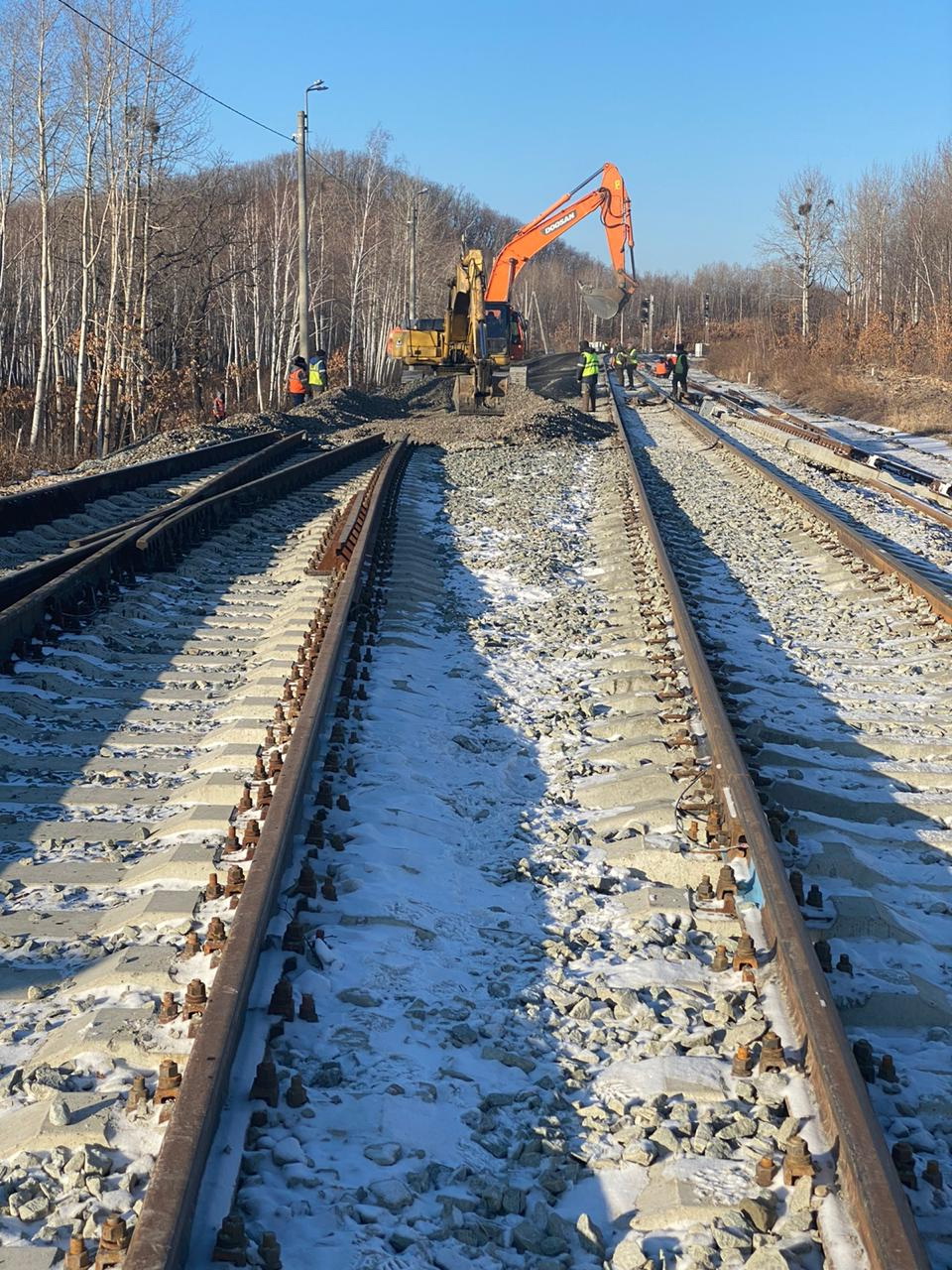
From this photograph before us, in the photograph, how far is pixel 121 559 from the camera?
966 centimetres

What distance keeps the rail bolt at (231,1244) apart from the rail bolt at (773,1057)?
1.44m

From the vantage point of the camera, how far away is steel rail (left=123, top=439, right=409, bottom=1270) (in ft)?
7.90

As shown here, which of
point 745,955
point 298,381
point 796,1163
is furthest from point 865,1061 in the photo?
point 298,381

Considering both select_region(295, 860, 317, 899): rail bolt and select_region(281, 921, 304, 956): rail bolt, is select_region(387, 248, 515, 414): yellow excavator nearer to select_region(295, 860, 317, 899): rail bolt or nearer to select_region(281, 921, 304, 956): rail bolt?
select_region(295, 860, 317, 899): rail bolt

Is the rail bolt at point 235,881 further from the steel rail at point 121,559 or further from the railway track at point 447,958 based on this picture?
the steel rail at point 121,559

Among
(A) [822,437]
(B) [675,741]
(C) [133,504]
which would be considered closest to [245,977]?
(B) [675,741]

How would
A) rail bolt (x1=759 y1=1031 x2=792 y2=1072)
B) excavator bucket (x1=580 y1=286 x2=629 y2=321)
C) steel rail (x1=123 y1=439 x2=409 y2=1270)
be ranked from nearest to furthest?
steel rail (x1=123 y1=439 x2=409 y2=1270) < rail bolt (x1=759 y1=1031 x2=792 y2=1072) < excavator bucket (x1=580 y1=286 x2=629 y2=321)

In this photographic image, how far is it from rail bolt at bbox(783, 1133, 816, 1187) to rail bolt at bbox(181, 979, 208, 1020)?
1564mm

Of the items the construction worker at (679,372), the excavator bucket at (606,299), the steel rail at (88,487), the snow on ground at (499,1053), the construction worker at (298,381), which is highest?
the excavator bucket at (606,299)

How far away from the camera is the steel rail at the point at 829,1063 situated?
2475mm

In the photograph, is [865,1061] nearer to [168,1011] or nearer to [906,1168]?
[906,1168]

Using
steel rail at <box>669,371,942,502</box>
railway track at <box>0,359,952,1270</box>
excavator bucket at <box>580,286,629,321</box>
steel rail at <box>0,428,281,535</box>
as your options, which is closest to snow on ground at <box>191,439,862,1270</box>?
railway track at <box>0,359,952,1270</box>

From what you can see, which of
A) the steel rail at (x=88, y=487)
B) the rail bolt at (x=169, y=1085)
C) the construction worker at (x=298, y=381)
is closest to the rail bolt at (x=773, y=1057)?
the rail bolt at (x=169, y=1085)

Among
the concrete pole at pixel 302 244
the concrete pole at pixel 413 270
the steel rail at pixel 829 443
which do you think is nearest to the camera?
the steel rail at pixel 829 443
